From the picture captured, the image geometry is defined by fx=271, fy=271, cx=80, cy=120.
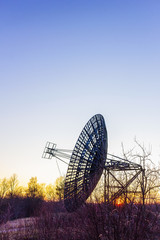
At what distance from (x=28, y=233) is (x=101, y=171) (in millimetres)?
7739

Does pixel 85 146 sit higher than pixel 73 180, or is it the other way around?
pixel 85 146

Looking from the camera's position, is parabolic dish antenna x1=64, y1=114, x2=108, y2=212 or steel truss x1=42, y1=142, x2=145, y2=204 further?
parabolic dish antenna x1=64, y1=114, x2=108, y2=212

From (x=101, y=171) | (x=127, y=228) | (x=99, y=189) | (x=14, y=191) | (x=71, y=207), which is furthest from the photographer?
(x=14, y=191)

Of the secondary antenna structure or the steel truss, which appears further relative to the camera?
the secondary antenna structure

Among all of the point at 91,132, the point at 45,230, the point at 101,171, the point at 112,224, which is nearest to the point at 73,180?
the point at 101,171

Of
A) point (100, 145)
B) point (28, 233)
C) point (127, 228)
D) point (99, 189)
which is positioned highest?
point (100, 145)

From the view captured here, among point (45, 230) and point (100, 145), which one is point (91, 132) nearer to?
point (100, 145)

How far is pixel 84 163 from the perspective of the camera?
83.1ft

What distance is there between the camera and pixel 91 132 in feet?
85.6

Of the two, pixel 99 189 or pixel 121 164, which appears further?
pixel 121 164

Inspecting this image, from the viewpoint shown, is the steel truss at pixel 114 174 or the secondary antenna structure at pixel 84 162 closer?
the steel truss at pixel 114 174

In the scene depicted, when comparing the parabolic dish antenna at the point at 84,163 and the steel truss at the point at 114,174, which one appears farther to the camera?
the parabolic dish antenna at the point at 84,163

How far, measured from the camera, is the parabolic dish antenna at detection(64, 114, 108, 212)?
2478cm

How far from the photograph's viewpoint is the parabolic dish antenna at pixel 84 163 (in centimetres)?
2478
